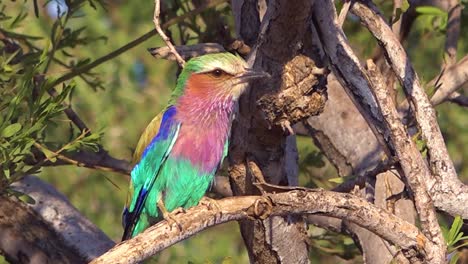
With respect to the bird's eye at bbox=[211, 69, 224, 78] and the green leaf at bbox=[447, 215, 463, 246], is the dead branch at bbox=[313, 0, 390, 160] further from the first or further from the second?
the bird's eye at bbox=[211, 69, 224, 78]

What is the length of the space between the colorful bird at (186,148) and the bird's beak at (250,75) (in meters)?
0.34

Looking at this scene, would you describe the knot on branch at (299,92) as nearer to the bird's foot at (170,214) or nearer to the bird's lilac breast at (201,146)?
the bird's foot at (170,214)

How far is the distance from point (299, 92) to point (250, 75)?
31cm

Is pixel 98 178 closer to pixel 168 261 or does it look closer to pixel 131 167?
pixel 168 261

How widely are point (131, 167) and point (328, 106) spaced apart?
3.48 feet

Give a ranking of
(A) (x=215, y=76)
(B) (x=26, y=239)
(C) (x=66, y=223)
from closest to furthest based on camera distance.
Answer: (A) (x=215, y=76) < (B) (x=26, y=239) < (C) (x=66, y=223)

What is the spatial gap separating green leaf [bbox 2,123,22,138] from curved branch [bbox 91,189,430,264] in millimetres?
984

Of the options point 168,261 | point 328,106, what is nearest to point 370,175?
point 328,106

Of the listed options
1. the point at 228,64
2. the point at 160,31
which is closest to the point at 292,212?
the point at 160,31

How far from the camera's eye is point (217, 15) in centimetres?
564

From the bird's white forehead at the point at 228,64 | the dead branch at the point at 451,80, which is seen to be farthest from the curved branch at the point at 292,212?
the dead branch at the point at 451,80

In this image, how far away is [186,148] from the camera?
16.6 ft

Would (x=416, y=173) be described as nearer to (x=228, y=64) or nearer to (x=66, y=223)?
(x=228, y=64)

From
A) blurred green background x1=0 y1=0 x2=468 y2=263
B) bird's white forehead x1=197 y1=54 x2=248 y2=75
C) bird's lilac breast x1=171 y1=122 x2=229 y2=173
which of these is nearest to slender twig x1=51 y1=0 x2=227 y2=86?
bird's white forehead x1=197 y1=54 x2=248 y2=75
